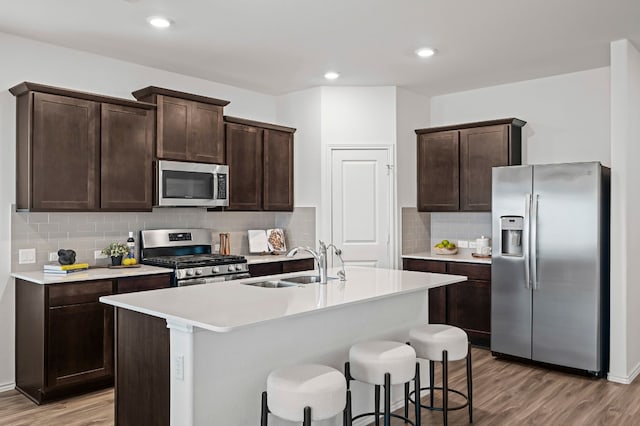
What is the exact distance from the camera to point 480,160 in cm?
562

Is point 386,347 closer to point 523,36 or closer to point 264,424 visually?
point 264,424

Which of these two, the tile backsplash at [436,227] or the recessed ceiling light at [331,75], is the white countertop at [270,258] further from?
the recessed ceiling light at [331,75]

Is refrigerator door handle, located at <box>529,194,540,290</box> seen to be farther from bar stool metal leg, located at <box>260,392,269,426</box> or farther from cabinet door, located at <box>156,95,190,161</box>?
cabinet door, located at <box>156,95,190,161</box>

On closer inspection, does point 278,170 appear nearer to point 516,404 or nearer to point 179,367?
point 516,404

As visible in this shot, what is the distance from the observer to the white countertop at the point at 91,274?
150 inches

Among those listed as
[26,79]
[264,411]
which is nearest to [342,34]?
[26,79]

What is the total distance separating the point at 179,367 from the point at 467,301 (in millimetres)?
3636

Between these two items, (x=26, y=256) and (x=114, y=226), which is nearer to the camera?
(x=26, y=256)

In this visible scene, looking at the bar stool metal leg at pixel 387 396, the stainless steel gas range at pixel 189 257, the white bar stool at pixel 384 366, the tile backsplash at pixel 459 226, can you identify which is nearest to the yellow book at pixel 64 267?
the stainless steel gas range at pixel 189 257

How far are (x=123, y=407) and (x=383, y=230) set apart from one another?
3.59m

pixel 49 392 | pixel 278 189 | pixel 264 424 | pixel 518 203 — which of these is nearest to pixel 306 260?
pixel 278 189

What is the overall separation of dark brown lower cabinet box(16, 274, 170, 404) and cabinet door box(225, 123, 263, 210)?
5.36 ft

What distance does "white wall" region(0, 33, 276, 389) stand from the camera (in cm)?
412

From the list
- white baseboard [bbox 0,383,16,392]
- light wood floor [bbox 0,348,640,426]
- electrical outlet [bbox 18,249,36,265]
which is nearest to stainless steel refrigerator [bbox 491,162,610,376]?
light wood floor [bbox 0,348,640,426]
